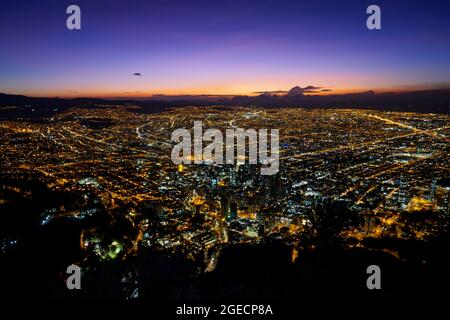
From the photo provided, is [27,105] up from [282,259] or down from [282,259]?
up

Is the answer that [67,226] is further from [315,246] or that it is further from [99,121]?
[99,121]

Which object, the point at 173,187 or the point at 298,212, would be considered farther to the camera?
the point at 173,187

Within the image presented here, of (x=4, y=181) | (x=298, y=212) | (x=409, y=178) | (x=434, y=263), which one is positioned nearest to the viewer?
(x=434, y=263)

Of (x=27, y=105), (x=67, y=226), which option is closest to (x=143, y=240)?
(x=67, y=226)

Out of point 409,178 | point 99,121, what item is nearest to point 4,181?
point 409,178

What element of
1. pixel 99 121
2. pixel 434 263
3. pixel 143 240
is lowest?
pixel 143 240
